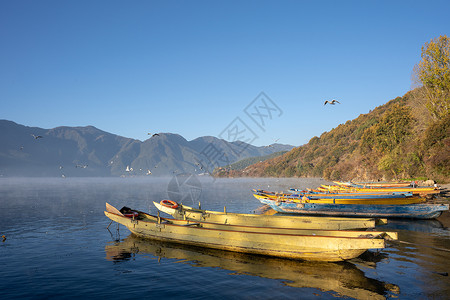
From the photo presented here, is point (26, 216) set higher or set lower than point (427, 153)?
lower

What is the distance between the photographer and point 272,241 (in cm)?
1425

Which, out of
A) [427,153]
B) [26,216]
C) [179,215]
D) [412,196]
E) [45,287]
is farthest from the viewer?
[427,153]

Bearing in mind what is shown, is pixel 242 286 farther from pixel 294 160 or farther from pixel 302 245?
pixel 294 160

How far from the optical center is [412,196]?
26.5 m

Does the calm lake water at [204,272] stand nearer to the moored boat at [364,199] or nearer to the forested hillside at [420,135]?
the moored boat at [364,199]

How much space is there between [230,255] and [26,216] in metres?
29.2

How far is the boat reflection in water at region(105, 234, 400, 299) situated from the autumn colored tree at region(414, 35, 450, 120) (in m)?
45.3

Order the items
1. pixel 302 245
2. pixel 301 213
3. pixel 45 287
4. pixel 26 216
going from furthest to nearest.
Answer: pixel 26 216 → pixel 301 213 → pixel 302 245 → pixel 45 287

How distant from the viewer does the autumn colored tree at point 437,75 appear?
4572cm

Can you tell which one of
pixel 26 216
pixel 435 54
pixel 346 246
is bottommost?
pixel 26 216

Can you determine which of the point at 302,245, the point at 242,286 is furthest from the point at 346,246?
the point at 242,286

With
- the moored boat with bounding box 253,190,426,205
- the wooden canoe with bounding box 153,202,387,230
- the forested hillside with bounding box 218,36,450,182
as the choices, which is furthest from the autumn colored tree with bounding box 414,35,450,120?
the wooden canoe with bounding box 153,202,387,230

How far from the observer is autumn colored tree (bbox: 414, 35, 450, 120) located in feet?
150

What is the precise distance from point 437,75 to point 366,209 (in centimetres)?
3573
